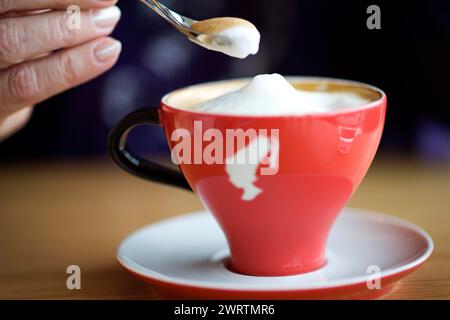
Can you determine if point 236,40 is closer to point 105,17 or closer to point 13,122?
point 105,17

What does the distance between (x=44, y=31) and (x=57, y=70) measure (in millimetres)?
60

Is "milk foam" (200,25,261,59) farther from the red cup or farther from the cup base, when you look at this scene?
the cup base

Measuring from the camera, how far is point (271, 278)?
601mm

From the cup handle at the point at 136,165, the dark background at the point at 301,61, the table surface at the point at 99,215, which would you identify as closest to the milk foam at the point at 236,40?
the cup handle at the point at 136,165

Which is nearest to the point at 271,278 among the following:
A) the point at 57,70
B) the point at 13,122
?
the point at 57,70

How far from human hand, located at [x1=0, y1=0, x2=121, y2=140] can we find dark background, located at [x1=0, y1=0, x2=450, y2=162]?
44 centimetres

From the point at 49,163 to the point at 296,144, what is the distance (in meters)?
0.71

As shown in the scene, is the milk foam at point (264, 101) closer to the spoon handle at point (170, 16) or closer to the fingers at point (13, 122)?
the spoon handle at point (170, 16)

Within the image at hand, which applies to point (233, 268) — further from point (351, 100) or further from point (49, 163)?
point (49, 163)

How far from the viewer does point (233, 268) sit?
0.63m

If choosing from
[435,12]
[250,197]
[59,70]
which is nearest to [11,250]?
[59,70]

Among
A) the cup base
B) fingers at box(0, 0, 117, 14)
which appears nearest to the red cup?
the cup base

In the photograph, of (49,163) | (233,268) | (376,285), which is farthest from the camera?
(49,163)

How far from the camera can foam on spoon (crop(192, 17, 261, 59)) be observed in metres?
0.60
